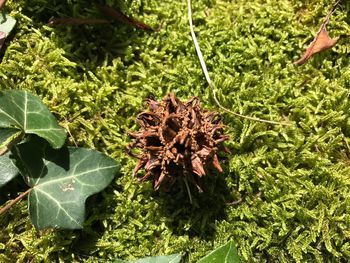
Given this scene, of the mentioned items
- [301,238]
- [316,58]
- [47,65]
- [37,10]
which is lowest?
[301,238]

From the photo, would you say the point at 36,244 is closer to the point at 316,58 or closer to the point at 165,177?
the point at 165,177

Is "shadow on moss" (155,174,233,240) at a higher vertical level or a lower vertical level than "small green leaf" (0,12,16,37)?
lower

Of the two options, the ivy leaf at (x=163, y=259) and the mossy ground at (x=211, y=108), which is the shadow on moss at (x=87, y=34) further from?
the ivy leaf at (x=163, y=259)

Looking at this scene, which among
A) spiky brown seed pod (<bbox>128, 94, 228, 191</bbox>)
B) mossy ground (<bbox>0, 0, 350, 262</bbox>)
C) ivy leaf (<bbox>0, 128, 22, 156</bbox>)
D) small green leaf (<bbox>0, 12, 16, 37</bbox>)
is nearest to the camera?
spiky brown seed pod (<bbox>128, 94, 228, 191</bbox>)

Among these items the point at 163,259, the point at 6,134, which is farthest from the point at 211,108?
the point at 6,134

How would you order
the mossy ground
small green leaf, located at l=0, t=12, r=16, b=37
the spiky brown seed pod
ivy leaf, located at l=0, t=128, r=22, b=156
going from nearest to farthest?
Answer: the spiky brown seed pod → ivy leaf, located at l=0, t=128, r=22, b=156 → the mossy ground → small green leaf, located at l=0, t=12, r=16, b=37

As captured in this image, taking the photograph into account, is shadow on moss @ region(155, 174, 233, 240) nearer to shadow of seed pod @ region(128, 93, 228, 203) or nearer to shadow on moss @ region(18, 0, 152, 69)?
shadow of seed pod @ region(128, 93, 228, 203)

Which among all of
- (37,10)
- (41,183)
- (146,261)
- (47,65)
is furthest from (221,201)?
(37,10)

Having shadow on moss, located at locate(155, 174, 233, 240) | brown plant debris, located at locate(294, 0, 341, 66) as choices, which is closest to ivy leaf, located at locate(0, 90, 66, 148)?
shadow on moss, located at locate(155, 174, 233, 240)
